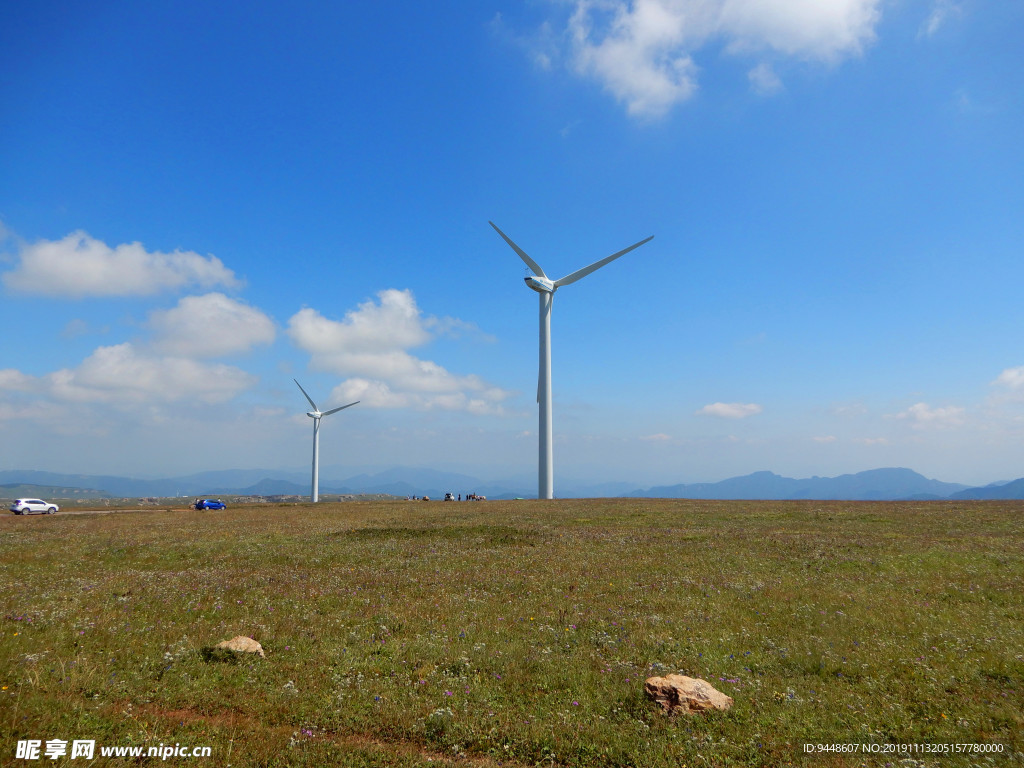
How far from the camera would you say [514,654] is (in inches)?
591

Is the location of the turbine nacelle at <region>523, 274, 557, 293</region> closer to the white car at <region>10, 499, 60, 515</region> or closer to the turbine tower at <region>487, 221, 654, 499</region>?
the turbine tower at <region>487, 221, 654, 499</region>

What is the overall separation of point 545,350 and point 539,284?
38.6ft

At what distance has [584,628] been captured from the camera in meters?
17.6

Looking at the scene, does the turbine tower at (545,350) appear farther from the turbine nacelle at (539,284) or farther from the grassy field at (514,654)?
the grassy field at (514,654)

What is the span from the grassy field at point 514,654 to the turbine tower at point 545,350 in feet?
183

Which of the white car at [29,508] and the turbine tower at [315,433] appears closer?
the white car at [29,508]

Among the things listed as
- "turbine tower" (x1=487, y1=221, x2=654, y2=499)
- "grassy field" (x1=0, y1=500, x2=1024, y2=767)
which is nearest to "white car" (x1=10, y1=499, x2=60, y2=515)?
"grassy field" (x1=0, y1=500, x2=1024, y2=767)

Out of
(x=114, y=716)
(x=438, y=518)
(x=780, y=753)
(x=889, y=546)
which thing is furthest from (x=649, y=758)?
(x=438, y=518)

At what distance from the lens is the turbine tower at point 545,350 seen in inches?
3430

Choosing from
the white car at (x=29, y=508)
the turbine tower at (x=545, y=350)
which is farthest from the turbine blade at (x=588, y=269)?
the white car at (x=29, y=508)

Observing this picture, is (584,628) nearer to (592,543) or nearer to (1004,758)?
(1004,758)

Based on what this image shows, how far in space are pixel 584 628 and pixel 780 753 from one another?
26.6 ft

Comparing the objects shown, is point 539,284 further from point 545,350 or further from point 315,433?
point 315,433

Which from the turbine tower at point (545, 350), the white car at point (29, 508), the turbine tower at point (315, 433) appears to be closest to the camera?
the white car at point (29, 508)
